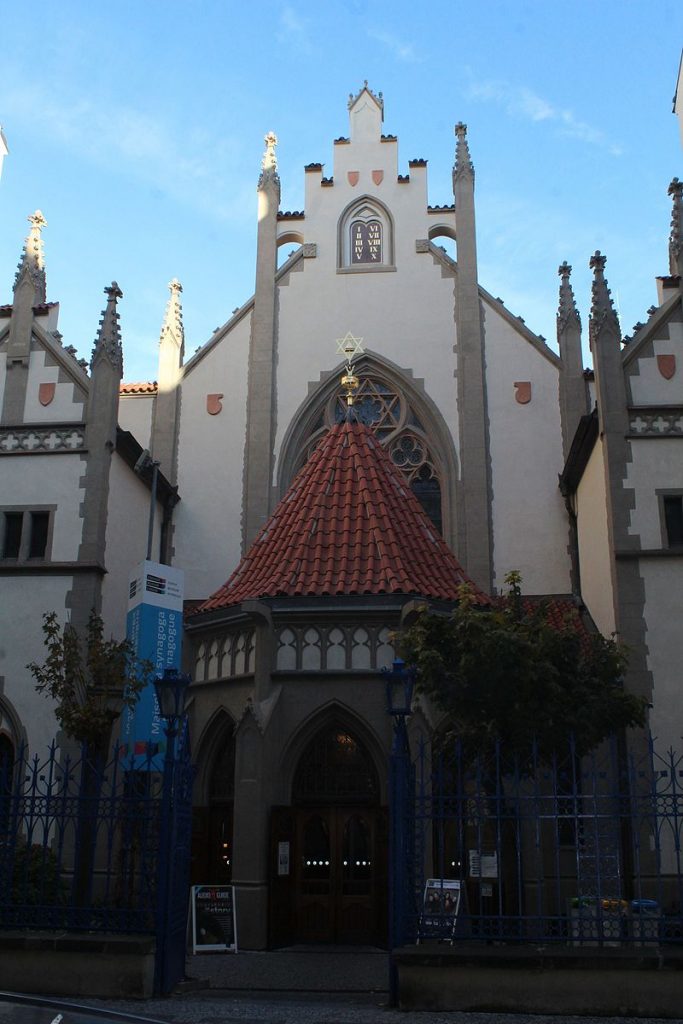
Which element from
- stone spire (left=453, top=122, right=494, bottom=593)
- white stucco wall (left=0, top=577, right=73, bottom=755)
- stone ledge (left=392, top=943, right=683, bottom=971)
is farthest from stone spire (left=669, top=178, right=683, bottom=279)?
stone ledge (left=392, top=943, right=683, bottom=971)

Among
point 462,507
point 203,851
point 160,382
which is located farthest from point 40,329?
Answer: point 203,851

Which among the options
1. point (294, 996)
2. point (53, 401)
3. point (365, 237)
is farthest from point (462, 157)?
point (294, 996)

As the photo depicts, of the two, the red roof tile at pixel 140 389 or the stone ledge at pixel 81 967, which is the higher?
the red roof tile at pixel 140 389

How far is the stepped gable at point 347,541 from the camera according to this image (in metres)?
16.7

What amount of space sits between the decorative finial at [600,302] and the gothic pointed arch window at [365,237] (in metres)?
6.65

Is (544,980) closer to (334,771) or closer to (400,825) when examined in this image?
(400,825)

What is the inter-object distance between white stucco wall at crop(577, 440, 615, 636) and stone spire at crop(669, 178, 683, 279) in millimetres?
4331

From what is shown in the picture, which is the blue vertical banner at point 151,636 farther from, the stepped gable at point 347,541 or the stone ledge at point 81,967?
the stone ledge at point 81,967

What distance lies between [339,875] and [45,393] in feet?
36.7

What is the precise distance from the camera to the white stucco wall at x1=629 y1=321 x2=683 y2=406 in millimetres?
19016

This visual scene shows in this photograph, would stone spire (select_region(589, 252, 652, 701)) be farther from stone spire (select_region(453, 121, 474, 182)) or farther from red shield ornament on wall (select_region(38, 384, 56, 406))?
red shield ornament on wall (select_region(38, 384, 56, 406))

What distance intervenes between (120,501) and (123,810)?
33.9 ft

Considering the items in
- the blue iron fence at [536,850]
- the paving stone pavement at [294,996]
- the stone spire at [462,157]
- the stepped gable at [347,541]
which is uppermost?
the stone spire at [462,157]

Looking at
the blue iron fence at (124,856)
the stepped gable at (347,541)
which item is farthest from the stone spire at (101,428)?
the blue iron fence at (124,856)
